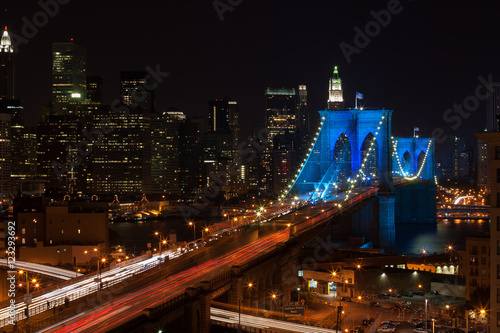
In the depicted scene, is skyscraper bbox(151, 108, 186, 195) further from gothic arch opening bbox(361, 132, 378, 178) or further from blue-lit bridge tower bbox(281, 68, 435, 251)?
blue-lit bridge tower bbox(281, 68, 435, 251)

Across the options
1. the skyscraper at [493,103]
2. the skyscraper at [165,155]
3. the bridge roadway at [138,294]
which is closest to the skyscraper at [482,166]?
the skyscraper at [493,103]

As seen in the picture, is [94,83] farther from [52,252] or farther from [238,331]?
[238,331]

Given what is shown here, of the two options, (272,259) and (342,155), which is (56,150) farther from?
(272,259)

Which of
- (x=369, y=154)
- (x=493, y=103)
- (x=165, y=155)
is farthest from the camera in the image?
(x=493, y=103)

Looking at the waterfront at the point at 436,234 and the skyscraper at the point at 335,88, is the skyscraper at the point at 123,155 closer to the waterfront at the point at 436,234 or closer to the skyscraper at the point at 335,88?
the skyscraper at the point at 335,88

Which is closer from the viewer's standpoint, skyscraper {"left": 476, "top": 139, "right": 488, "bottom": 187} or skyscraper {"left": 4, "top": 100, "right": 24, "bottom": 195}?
skyscraper {"left": 4, "top": 100, "right": 24, "bottom": 195}

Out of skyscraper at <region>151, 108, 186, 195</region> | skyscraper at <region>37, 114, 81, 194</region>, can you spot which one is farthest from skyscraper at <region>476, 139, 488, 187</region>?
skyscraper at <region>37, 114, 81, 194</region>

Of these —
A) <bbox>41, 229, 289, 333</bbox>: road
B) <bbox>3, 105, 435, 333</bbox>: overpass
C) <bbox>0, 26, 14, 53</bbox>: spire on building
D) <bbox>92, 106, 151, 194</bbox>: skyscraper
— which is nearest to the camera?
<bbox>41, 229, 289, 333</bbox>: road

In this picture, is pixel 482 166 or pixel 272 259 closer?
pixel 272 259

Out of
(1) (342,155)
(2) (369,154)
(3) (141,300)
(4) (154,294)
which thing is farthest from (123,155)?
(3) (141,300)

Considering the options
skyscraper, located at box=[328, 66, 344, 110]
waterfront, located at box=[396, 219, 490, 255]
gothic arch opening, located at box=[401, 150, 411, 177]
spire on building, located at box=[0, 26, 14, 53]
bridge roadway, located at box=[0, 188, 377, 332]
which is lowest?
waterfront, located at box=[396, 219, 490, 255]

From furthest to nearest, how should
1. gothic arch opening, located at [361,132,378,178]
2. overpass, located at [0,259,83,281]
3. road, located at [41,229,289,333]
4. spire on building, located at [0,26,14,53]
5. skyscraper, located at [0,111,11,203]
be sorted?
spire on building, located at [0,26,14,53] < skyscraper, located at [0,111,11,203] < gothic arch opening, located at [361,132,378,178] < overpass, located at [0,259,83,281] < road, located at [41,229,289,333]
